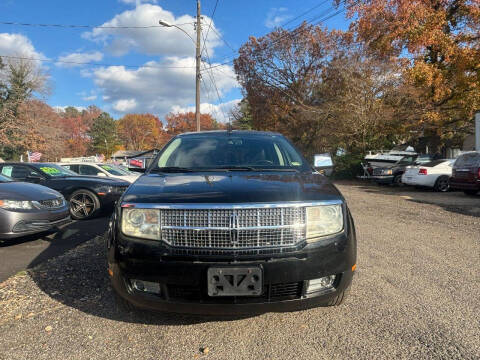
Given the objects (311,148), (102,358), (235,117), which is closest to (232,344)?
(102,358)

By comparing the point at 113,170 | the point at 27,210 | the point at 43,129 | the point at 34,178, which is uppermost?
the point at 43,129

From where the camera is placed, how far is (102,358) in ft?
7.30

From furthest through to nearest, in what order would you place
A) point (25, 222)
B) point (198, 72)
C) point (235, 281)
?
1. point (198, 72)
2. point (25, 222)
3. point (235, 281)

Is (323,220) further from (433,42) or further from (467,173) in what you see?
(433,42)

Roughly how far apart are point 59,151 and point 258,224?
45.0 m

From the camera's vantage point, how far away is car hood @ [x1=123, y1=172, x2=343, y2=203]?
235 centimetres

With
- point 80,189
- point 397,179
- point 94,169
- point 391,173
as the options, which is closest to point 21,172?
point 80,189

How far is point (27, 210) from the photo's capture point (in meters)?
4.93

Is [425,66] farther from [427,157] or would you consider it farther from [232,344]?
[232,344]

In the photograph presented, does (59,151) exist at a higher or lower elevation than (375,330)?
higher

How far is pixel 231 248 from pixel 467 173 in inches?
403

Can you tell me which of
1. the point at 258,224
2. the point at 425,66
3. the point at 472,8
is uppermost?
the point at 472,8

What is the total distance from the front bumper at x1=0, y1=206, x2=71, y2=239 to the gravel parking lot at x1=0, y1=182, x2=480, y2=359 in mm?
1273

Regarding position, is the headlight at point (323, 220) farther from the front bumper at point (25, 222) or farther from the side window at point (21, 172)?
the side window at point (21, 172)
